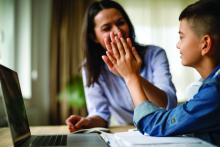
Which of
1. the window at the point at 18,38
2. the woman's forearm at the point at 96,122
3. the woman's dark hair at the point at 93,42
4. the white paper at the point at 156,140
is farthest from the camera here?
the window at the point at 18,38

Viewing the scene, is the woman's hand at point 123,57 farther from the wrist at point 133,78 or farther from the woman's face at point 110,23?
the woman's face at point 110,23

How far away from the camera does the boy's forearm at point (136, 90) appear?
3.33 ft

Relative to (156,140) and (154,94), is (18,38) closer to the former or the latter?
(154,94)

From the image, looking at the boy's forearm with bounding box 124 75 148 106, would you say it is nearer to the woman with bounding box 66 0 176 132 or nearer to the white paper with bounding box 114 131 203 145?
the white paper with bounding box 114 131 203 145

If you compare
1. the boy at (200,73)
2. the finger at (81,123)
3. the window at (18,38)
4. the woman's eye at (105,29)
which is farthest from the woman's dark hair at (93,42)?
the window at (18,38)

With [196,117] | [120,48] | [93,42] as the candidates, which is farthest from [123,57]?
[93,42]

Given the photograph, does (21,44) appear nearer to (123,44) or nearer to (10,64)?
(10,64)

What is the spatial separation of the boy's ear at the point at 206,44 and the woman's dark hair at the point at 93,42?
70cm

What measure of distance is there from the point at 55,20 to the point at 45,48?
341 millimetres

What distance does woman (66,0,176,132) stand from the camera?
5.46 ft

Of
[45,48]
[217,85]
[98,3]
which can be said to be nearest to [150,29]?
[45,48]

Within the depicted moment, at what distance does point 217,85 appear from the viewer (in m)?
0.84

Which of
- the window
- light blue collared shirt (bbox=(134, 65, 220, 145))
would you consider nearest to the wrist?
light blue collared shirt (bbox=(134, 65, 220, 145))

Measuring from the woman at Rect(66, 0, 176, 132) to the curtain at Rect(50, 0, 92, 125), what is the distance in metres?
1.88
